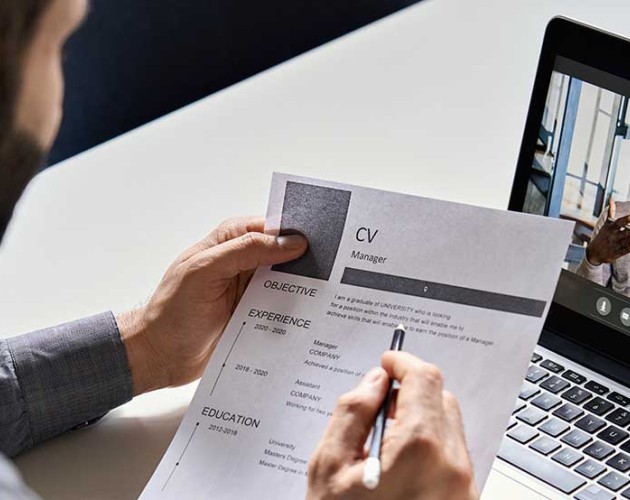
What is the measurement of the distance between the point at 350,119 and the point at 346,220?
558 millimetres

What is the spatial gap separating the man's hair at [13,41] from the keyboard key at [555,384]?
22.2 inches

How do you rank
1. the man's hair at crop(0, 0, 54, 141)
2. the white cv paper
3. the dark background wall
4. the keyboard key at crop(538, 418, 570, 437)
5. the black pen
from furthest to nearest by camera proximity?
the dark background wall, the keyboard key at crop(538, 418, 570, 437), the white cv paper, the black pen, the man's hair at crop(0, 0, 54, 141)

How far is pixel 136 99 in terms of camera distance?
1.99 m

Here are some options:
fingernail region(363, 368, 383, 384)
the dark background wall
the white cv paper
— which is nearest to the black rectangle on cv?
the white cv paper

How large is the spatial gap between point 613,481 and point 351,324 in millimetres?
251

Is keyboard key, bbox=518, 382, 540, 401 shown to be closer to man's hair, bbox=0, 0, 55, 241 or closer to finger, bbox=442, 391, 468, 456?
finger, bbox=442, 391, 468, 456

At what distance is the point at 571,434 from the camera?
2.95ft

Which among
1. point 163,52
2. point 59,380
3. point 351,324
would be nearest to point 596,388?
point 351,324

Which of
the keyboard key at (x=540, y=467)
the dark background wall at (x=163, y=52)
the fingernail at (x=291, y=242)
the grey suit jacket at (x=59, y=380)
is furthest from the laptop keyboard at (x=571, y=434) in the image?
the dark background wall at (x=163, y=52)

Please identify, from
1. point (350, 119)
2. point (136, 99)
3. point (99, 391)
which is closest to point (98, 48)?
point (136, 99)

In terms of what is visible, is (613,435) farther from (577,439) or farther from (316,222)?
(316,222)

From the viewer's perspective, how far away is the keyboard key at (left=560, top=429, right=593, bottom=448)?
892 mm

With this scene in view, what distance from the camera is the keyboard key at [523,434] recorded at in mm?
898

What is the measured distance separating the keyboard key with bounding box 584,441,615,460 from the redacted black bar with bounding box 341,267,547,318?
0.16 m
